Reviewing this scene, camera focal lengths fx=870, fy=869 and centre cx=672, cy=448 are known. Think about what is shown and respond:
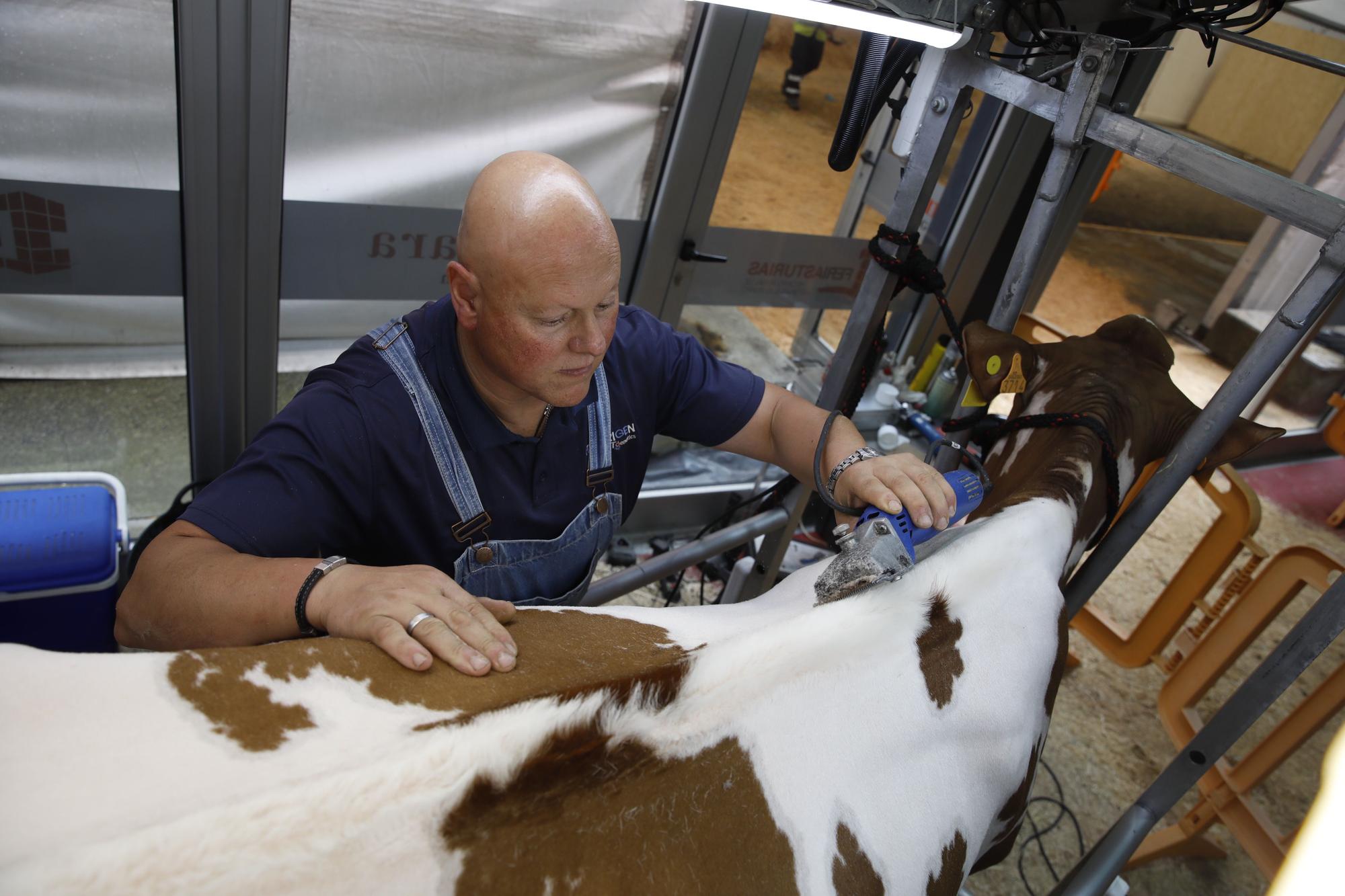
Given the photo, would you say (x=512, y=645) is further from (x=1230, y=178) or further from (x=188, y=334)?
(x=188, y=334)

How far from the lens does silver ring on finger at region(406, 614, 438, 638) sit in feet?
3.27

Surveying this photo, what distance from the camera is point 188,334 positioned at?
2186 mm

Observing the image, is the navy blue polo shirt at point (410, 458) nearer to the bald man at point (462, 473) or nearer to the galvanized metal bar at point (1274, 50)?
the bald man at point (462, 473)

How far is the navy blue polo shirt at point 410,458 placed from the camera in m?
1.27

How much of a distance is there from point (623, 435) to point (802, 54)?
2.05 m

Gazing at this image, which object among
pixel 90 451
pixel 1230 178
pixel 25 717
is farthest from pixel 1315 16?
pixel 90 451

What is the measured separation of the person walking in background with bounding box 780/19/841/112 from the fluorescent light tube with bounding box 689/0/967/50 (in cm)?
171

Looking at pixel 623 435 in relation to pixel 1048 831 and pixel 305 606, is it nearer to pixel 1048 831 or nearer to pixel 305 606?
pixel 305 606

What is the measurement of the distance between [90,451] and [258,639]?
6.32ft

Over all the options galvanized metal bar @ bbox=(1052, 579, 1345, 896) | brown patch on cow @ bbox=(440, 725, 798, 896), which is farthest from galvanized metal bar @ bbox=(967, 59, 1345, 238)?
brown patch on cow @ bbox=(440, 725, 798, 896)

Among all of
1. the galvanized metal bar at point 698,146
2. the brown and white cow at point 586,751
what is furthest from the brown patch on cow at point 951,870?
the galvanized metal bar at point 698,146

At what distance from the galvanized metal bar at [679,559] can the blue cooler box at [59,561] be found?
104 centimetres

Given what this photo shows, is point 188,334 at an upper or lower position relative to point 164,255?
lower

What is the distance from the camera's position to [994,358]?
1.76m
